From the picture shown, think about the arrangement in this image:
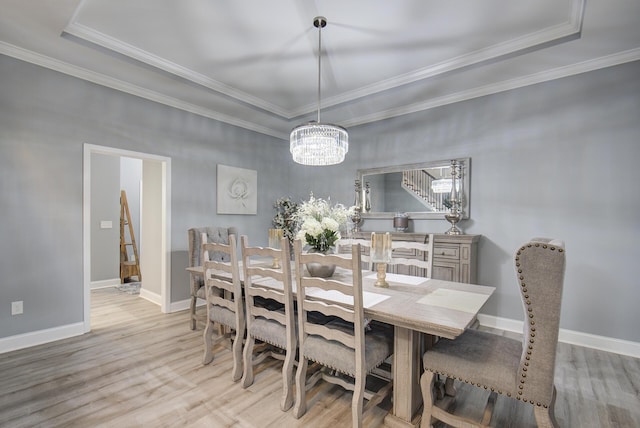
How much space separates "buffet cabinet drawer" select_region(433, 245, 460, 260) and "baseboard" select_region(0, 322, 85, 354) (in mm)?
3931

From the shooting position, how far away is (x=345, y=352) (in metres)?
1.68

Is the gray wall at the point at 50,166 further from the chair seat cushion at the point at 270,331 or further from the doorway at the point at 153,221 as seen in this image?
the chair seat cushion at the point at 270,331

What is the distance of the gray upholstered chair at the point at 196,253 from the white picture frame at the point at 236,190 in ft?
2.05

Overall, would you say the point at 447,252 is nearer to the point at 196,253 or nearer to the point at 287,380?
the point at 287,380

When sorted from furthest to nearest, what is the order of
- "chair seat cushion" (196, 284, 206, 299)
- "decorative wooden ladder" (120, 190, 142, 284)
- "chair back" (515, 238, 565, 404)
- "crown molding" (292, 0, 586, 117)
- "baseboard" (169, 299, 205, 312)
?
"decorative wooden ladder" (120, 190, 142, 284)
"baseboard" (169, 299, 205, 312)
"chair seat cushion" (196, 284, 206, 299)
"crown molding" (292, 0, 586, 117)
"chair back" (515, 238, 565, 404)

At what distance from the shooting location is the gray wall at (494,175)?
9.05 ft

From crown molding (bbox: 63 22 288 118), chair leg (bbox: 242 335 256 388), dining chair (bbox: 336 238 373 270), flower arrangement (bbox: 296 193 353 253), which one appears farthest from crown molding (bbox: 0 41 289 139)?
chair leg (bbox: 242 335 256 388)

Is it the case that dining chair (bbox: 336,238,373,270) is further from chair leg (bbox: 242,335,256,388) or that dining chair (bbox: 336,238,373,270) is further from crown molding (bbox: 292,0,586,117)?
crown molding (bbox: 292,0,586,117)

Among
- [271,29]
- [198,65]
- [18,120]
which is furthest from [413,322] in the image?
[18,120]

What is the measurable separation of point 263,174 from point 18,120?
297 cm

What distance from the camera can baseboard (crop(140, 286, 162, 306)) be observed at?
4199 mm

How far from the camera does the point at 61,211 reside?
302cm

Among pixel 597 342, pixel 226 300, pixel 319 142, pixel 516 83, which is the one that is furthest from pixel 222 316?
pixel 516 83

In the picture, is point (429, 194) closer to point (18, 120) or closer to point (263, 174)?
point (263, 174)
